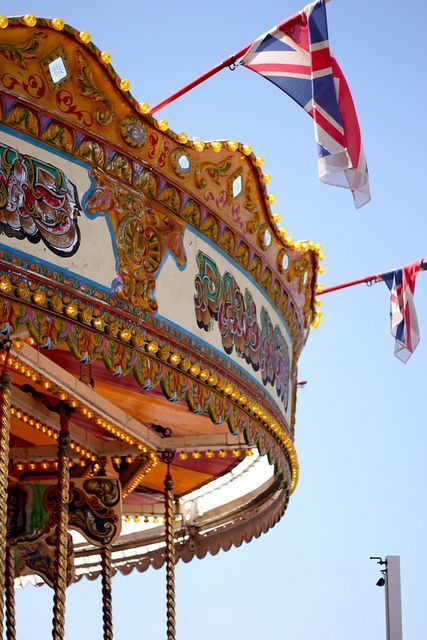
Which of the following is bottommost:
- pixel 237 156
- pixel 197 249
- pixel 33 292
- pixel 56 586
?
pixel 56 586

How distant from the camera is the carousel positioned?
7551mm

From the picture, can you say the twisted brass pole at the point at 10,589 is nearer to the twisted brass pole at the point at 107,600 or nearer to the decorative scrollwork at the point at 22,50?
the twisted brass pole at the point at 107,600

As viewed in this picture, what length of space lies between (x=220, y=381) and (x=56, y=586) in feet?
5.97

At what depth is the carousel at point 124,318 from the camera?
24.8 feet

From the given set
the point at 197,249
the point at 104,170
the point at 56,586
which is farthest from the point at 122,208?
the point at 56,586

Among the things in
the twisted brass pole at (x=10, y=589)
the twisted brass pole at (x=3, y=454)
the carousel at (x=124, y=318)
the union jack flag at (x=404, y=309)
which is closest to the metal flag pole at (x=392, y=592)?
the carousel at (x=124, y=318)

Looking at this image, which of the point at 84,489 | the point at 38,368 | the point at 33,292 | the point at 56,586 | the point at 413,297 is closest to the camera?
the point at 33,292

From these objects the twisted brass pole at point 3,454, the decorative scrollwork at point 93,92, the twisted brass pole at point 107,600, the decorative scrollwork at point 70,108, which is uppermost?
the decorative scrollwork at point 93,92

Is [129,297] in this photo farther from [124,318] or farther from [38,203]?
[38,203]

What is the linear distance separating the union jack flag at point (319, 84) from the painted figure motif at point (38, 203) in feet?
6.00

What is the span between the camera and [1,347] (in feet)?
25.7

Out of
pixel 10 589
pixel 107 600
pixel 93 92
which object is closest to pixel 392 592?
pixel 107 600

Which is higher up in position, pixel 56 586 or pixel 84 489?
pixel 84 489

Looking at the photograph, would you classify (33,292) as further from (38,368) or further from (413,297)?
(413,297)
